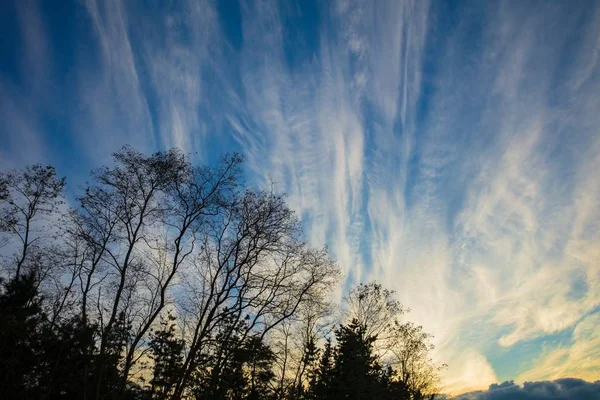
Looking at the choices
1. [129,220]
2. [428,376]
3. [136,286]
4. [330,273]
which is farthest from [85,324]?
[428,376]

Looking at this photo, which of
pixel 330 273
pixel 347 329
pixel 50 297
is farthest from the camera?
pixel 347 329

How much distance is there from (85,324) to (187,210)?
7534mm

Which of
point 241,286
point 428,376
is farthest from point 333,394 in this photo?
point 241,286

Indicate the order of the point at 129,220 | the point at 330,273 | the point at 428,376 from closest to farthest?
the point at 129,220 < the point at 330,273 < the point at 428,376

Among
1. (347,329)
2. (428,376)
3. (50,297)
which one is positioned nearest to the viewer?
(50,297)

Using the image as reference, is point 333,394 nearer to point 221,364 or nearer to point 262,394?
point 262,394

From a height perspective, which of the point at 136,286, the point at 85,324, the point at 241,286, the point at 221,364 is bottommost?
the point at 221,364

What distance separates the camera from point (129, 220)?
14.5 meters

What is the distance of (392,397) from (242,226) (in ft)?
98.0

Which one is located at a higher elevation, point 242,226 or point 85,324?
point 242,226

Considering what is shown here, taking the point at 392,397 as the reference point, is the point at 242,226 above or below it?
above

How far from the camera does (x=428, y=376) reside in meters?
36.7

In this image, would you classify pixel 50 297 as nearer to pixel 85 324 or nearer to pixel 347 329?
pixel 85 324

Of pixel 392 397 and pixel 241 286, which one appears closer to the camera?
pixel 241 286
